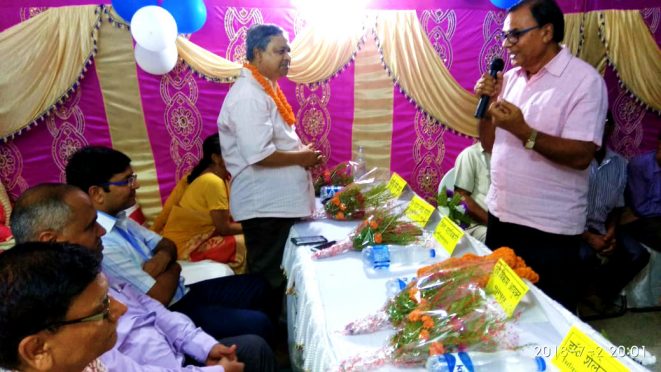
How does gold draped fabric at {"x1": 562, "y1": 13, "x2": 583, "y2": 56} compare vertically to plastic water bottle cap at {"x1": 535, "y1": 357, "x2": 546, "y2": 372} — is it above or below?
above

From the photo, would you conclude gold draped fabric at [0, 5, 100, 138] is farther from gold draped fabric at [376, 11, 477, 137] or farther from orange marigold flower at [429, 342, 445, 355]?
orange marigold flower at [429, 342, 445, 355]

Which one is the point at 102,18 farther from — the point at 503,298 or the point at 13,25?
the point at 503,298

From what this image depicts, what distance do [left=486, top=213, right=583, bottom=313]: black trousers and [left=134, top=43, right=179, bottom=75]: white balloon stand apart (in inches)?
90.6

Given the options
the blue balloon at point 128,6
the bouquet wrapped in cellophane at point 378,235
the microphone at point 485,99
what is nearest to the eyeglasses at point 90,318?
the bouquet wrapped in cellophane at point 378,235

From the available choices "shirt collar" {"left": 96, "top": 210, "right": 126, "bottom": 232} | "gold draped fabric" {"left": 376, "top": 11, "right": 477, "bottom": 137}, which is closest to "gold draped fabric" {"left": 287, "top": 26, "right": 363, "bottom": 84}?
"gold draped fabric" {"left": 376, "top": 11, "right": 477, "bottom": 137}

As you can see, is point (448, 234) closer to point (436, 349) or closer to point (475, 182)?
point (436, 349)

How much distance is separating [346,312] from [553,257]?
0.87 meters

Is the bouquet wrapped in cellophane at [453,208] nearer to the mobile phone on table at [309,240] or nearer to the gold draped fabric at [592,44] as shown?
the mobile phone on table at [309,240]

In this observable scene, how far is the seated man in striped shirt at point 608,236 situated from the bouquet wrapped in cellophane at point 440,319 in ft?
6.19

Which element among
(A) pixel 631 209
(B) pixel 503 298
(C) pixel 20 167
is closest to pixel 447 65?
(A) pixel 631 209

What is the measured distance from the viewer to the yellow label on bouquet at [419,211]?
71.7 inches

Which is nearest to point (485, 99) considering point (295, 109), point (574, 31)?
point (295, 109)

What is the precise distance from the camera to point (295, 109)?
130 inches

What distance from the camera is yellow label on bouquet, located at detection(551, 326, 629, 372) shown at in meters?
0.80
